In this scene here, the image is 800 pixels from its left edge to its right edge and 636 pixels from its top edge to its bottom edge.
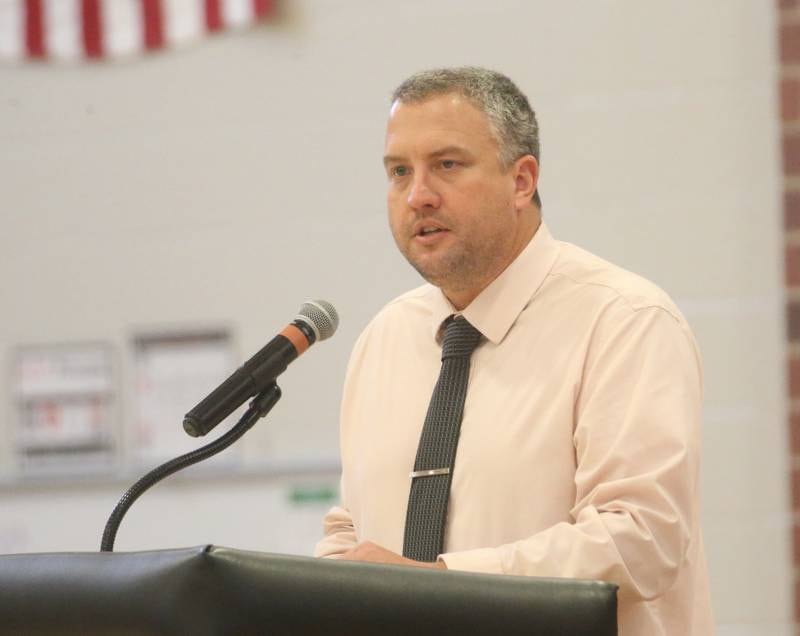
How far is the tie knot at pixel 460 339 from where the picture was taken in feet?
5.49

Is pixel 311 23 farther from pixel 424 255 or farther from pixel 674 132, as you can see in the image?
pixel 424 255

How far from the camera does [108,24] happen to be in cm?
314

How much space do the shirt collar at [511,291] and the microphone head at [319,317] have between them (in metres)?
0.26

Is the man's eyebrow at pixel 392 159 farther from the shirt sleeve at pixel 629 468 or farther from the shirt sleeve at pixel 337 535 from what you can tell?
the shirt sleeve at pixel 337 535

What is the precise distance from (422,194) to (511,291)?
18 centimetres

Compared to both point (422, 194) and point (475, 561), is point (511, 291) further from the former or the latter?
point (475, 561)

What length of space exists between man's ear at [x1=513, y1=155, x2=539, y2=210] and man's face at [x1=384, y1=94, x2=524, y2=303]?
24 mm

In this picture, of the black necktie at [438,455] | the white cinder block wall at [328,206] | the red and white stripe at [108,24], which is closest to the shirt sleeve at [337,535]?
the black necktie at [438,455]

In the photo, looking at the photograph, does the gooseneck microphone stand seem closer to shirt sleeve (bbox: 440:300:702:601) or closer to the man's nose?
shirt sleeve (bbox: 440:300:702:601)

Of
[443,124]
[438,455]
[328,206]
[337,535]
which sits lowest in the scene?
[337,535]

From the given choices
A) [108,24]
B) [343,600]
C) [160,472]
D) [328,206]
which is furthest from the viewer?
[108,24]

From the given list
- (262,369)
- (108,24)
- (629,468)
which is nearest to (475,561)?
(629,468)

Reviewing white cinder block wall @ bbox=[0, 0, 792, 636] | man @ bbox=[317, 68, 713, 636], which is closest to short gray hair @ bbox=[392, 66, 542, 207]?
man @ bbox=[317, 68, 713, 636]

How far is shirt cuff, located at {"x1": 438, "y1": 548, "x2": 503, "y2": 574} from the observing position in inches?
53.7
